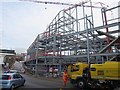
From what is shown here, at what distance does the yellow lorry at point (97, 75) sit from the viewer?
14578 millimetres

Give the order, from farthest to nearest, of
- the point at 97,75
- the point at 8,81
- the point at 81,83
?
1. the point at 81,83
2. the point at 97,75
3. the point at 8,81

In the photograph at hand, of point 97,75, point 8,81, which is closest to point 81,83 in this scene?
point 97,75

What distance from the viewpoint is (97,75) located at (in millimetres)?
15844

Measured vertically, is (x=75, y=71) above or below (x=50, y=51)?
below

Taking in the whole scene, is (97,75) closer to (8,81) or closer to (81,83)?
(81,83)

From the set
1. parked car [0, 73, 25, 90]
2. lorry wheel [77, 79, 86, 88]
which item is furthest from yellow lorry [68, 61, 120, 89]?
parked car [0, 73, 25, 90]

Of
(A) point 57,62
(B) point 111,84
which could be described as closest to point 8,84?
(B) point 111,84

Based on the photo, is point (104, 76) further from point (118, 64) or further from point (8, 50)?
point (8, 50)

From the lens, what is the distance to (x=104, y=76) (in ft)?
49.9

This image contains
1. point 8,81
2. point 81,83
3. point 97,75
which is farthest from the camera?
point 81,83

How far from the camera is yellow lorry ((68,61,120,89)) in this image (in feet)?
47.8

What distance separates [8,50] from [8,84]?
60952 mm

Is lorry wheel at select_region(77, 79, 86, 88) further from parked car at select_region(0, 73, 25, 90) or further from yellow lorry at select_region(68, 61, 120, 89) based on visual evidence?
parked car at select_region(0, 73, 25, 90)

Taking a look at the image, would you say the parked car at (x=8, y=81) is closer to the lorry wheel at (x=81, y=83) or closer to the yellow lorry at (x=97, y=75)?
the lorry wheel at (x=81, y=83)
